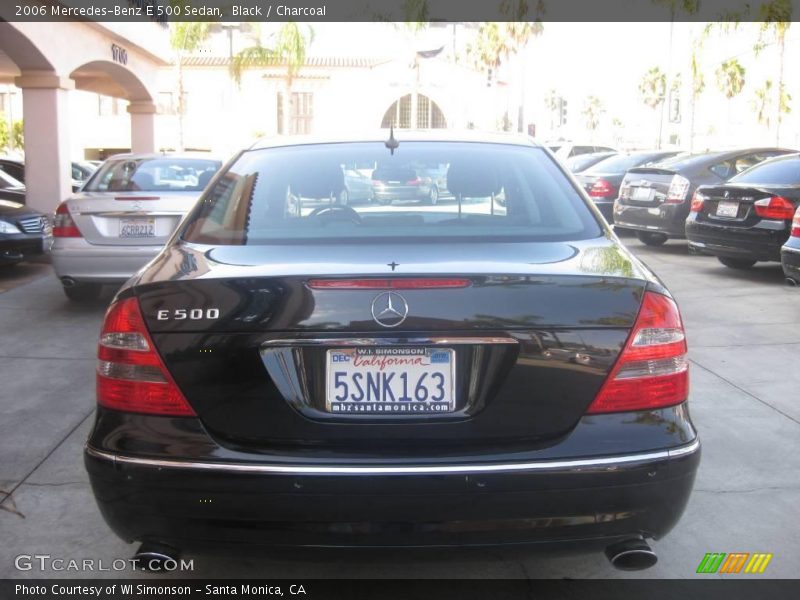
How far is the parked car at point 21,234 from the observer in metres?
10.2

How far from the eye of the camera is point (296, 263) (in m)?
2.76

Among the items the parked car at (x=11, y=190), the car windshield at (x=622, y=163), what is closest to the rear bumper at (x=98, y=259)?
the parked car at (x=11, y=190)

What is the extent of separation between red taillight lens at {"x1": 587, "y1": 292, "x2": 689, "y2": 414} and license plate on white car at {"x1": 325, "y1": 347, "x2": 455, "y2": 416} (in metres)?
0.45

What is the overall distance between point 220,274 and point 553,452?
1.11 metres

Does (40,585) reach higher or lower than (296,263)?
lower

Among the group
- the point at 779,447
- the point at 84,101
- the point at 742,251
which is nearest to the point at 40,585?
the point at 779,447

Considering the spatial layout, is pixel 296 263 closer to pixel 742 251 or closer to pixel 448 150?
pixel 448 150

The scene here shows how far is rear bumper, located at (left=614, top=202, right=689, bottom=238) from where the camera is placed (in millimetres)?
12648

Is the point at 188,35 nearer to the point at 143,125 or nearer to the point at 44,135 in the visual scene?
the point at 143,125

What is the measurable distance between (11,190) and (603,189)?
32.0ft

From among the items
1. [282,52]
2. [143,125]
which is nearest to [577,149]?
[143,125]

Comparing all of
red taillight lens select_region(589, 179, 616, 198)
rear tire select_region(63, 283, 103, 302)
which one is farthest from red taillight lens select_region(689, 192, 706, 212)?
rear tire select_region(63, 283, 103, 302)

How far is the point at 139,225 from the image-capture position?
8.09 metres

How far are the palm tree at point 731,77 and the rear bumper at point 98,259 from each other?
1465 inches
